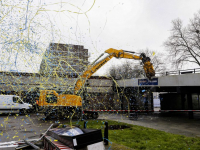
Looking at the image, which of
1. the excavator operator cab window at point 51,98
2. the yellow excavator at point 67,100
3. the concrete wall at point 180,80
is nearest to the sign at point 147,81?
the concrete wall at point 180,80

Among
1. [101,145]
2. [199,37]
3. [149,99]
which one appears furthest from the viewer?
[199,37]

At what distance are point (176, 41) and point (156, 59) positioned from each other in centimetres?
1329

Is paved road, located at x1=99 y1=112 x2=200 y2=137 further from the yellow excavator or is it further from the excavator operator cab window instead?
the excavator operator cab window

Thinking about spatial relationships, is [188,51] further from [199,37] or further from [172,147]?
[172,147]

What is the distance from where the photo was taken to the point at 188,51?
95.2 feet

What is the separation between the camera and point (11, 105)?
2097cm

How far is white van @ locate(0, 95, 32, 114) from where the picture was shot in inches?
797

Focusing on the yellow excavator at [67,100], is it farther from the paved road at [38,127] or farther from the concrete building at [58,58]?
the concrete building at [58,58]

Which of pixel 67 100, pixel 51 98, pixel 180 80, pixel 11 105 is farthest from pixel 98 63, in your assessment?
pixel 11 105

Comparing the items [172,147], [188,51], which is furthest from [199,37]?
[172,147]

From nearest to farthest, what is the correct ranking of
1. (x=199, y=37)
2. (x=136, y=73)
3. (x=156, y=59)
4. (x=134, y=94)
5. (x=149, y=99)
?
(x=134, y=94)
(x=149, y=99)
(x=199, y=37)
(x=136, y=73)
(x=156, y=59)

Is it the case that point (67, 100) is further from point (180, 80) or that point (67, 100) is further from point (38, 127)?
point (180, 80)

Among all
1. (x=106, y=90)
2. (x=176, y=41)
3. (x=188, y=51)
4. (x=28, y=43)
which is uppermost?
(x=176, y=41)

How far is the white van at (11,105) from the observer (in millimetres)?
20234
